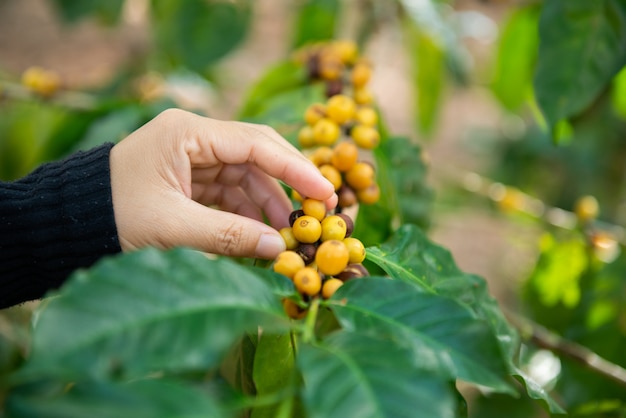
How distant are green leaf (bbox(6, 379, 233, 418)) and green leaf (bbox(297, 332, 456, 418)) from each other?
3.2 inches

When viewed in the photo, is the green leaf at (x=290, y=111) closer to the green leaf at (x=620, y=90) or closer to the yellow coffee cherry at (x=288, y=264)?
the yellow coffee cherry at (x=288, y=264)

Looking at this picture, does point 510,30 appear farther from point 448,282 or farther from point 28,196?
point 28,196

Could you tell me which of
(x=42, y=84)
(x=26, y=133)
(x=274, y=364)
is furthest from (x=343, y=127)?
(x=26, y=133)

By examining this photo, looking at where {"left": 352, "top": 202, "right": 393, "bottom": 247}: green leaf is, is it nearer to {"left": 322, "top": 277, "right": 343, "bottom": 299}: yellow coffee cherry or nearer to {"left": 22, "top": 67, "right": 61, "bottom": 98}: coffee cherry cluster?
{"left": 322, "top": 277, "right": 343, "bottom": 299}: yellow coffee cherry

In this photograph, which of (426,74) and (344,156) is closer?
(344,156)

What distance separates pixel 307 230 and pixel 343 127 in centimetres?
38

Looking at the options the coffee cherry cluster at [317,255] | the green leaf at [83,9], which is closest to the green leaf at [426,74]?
the green leaf at [83,9]

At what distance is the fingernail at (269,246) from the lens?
73 centimetres

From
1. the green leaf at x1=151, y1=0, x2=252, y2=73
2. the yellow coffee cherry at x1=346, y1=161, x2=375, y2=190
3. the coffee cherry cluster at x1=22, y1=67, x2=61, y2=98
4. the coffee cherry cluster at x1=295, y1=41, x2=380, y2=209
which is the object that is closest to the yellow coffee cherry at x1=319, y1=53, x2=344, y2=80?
the coffee cherry cluster at x1=295, y1=41, x2=380, y2=209

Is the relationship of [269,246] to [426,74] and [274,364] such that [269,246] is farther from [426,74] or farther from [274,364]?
[426,74]

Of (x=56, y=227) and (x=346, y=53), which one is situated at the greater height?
(x=346, y=53)

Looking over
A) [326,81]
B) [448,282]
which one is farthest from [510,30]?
[448,282]

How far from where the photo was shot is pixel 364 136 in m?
1.00

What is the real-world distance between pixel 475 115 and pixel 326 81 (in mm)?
3883
